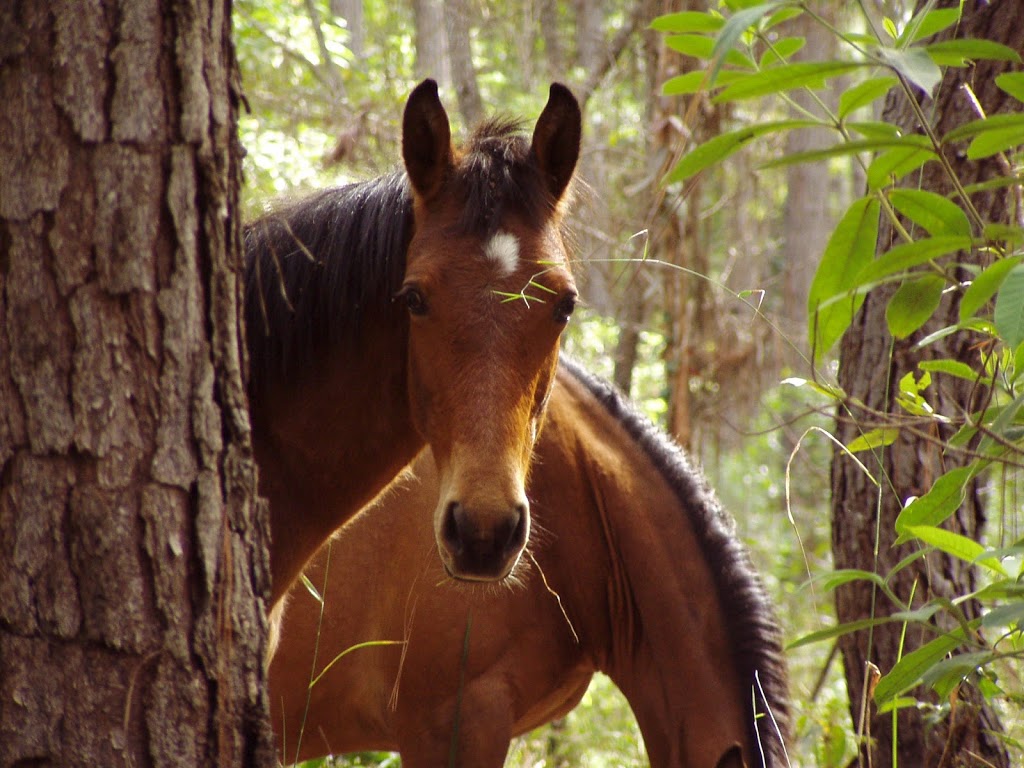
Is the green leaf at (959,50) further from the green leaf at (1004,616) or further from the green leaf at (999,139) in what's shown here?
the green leaf at (1004,616)

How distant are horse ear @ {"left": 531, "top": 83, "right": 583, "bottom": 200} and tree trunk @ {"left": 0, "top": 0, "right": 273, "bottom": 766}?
1.24 meters

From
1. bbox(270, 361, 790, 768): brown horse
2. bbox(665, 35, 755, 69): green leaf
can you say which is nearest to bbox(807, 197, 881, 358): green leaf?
bbox(665, 35, 755, 69): green leaf

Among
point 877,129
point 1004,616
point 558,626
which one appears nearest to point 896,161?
point 877,129

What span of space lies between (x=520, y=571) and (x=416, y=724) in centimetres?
66

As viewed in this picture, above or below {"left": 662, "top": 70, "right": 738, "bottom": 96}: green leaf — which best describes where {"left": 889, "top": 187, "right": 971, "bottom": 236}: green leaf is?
below

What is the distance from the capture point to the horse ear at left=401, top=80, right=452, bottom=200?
Answer: 101 inches

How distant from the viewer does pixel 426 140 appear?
2615 mm

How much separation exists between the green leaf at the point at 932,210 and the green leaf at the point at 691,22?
433 mm

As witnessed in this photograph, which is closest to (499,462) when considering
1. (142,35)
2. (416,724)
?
(142,35)

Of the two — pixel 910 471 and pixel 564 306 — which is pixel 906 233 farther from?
pixel 910 471

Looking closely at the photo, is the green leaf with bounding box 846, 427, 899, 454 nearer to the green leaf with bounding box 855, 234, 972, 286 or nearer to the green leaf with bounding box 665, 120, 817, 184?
the green leaf with bounding box 855, 234, 972, 286

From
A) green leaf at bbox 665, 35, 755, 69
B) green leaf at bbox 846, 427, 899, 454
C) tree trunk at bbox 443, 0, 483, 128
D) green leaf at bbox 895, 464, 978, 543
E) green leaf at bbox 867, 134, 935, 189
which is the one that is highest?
tree trunk at bbox 443, 0, 483, 128

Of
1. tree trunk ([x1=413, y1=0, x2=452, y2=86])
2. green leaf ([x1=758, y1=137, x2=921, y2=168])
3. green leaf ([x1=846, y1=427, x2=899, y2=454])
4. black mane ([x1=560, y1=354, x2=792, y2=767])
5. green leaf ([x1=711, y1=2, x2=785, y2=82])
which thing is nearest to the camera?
green leaf ([x1=711, y1=2, x2=785, y2=82])

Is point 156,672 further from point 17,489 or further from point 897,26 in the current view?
point 897,26
